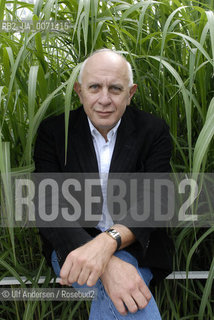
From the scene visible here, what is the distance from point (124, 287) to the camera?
662mm

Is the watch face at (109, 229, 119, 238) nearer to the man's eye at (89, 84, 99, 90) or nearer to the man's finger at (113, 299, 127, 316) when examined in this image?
the man's finger at (113, 299, 127, 316)

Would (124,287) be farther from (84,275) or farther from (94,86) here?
(94,86)

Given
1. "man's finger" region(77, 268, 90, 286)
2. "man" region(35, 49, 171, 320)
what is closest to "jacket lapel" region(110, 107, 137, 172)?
"man" region(35, 49, 171, 320)

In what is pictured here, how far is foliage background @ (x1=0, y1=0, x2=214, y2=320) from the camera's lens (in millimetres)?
781

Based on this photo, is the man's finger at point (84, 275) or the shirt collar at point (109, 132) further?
the shirt collar at point (109, 132)

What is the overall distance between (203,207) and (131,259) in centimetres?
24

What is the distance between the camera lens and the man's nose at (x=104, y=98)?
744 mm

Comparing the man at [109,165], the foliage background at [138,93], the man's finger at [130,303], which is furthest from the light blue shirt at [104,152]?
the man's finger at [130,303]

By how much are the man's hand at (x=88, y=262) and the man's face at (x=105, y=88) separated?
0.84 ft

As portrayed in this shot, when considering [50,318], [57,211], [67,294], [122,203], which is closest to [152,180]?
[122,203]

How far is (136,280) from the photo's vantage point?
26.5 inches

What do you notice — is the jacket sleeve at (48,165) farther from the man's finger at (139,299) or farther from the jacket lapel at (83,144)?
the man's finger at (139,299)

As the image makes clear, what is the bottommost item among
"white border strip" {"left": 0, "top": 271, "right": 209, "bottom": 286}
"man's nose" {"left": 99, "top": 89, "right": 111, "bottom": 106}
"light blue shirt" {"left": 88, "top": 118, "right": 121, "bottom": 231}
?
"white border strip" {"left": 0, "top": 271, "right": 209, "bottom": 286}

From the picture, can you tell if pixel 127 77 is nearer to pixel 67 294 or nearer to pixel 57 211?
pixel 57 211
